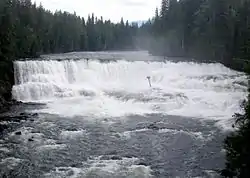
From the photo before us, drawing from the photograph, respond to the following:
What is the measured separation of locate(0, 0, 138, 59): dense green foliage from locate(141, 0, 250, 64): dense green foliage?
69.4 ft

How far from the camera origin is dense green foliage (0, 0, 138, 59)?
3711cm

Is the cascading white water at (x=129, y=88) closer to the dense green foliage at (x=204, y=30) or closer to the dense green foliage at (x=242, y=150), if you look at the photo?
the dense green foliage at (x=204, y=30)

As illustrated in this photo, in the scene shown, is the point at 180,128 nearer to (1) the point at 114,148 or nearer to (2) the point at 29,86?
(1) the point at 114,148

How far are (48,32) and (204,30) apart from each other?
33.7 metres

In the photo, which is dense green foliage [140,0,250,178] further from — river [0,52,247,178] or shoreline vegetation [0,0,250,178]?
river [0,52,247,178]

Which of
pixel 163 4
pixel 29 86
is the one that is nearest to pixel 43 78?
pixel 29 86

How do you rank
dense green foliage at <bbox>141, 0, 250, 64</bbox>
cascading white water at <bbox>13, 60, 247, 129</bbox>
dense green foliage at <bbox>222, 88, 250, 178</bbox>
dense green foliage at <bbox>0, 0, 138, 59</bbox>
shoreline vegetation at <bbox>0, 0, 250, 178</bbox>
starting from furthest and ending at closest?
dense green foliage at <bbox>141, 0, 250, 64</bbox>
dense green foliage at <bbox>0, 0, 138, 59</bbox>
shoreline vegetation at <bbox>0, 0, 250, 178</bbox>
cascading white water at <bbox>13, 60, 247, 129</bbox>
dense green foliage at <bbox>222, 88, 250, 178</bbox>

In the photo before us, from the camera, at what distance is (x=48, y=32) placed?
71.7 metres

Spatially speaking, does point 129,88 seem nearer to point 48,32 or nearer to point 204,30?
point 204,30

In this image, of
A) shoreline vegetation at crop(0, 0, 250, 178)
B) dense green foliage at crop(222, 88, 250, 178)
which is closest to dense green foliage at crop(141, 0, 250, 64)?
shoreline vegetation at crop(0, 0, 250, 178)

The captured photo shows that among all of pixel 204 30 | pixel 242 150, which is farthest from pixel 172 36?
pixel 242 150

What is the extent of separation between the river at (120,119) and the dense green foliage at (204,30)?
554 centimetres

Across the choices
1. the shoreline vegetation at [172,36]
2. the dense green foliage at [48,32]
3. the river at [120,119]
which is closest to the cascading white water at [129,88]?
the river at [120,119]

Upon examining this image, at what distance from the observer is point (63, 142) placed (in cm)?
1780
